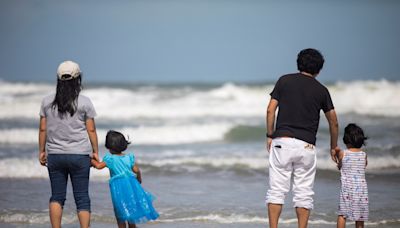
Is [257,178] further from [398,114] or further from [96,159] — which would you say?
[398,114]

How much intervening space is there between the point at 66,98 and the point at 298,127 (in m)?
1.85

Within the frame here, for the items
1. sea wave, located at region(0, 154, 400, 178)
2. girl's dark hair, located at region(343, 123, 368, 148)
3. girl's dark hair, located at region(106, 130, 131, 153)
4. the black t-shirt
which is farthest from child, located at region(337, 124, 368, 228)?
sea wave, located at region(0, 154, 400, 178)

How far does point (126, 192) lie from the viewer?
19.2 ft

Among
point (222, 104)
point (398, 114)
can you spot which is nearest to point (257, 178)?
point (398, 114)

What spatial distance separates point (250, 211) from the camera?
321 inches

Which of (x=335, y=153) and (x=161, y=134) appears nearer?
(x=335, y=153)

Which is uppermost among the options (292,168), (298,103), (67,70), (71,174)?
(67,70)

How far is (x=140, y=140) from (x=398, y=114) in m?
10.8

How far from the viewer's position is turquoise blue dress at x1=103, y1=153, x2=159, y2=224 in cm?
585

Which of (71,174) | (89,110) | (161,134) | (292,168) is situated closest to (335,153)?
(292,168)

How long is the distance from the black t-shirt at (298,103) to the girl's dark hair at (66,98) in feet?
5.21

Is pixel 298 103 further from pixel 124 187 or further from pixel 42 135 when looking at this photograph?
pixel 42 135

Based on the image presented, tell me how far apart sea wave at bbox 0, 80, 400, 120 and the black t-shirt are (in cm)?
1938

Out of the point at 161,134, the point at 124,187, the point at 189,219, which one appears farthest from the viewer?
the point at 161,134
